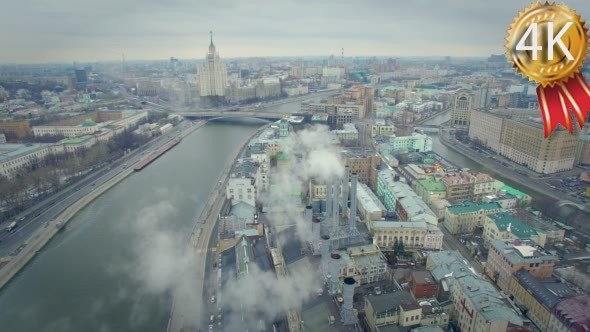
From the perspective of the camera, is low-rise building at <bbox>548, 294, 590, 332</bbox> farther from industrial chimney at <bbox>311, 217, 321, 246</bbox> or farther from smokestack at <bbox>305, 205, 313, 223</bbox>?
smokestack at <bbox>305, 205, 313, 223</bbox>

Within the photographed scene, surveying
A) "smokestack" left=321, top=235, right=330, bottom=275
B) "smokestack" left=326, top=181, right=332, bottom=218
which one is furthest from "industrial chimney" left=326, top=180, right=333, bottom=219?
"smokestack" left=321, top=235, right=330, bottom=275

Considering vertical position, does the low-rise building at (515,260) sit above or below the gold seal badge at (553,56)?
below

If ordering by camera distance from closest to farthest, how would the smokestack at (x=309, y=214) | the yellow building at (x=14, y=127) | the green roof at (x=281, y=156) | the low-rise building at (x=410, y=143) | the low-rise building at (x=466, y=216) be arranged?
1. the smokestack at (x=309, y=214)
2. the low-rise building at (x=466, y=216)
3. the green roof at (x=281, y=156)
4. the low-rise building at (x=410, y=143)
5. the yellow building at (x=14, y=127)

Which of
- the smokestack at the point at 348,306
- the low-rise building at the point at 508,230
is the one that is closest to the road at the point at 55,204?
the smokestack at the point at 348,306

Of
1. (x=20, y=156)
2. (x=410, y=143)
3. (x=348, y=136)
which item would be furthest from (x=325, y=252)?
(x=20, y=156)

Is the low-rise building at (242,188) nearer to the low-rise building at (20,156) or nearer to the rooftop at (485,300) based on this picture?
the rooftop at (485,300)

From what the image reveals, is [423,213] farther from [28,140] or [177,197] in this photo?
[28,140]
